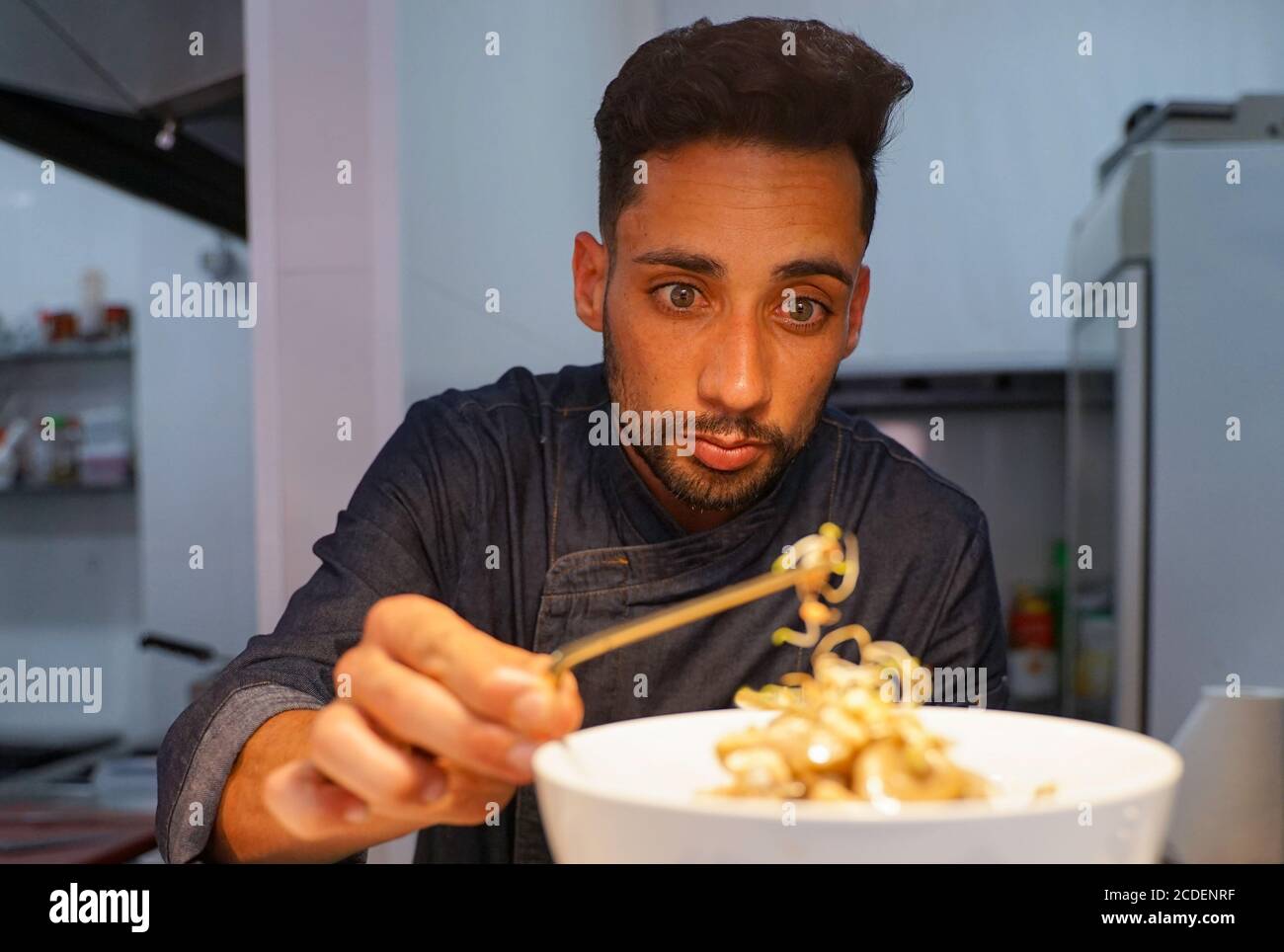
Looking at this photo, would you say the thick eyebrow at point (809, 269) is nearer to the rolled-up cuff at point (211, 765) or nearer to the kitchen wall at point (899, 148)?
the kitchen wall at point (899, 148)

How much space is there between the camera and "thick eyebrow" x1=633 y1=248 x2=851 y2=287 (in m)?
0.94

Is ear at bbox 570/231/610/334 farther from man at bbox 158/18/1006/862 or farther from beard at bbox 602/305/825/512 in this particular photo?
beard at bbox 602/305/825/512

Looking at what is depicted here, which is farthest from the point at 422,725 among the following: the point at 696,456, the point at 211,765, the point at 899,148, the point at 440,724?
the point at 899,148

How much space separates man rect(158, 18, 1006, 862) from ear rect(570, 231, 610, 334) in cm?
3

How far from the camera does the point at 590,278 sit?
1.13 meters

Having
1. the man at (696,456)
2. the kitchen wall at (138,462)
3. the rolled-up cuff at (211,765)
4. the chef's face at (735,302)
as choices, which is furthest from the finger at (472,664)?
the kitchen wall at (138,462)

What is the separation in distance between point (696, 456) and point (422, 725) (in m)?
0.52

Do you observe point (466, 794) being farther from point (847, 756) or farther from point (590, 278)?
point (590, 278)

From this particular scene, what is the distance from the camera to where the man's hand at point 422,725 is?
1.49 feet

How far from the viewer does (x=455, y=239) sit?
1.21 m

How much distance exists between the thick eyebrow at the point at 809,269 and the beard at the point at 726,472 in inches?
4.7
